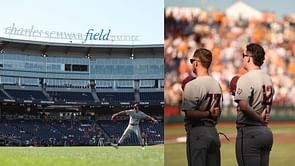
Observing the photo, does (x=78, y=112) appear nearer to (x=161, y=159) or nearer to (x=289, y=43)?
(x=161, y=159)

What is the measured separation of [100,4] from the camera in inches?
318

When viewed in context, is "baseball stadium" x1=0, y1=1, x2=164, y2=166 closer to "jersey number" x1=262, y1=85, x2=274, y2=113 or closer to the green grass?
the green grass

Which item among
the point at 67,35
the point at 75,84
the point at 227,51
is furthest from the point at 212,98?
the point at 75,84

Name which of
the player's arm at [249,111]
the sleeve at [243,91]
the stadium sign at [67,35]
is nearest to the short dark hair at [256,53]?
the sleeve at [243,91]

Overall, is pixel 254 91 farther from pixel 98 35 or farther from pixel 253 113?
pixel 98 35

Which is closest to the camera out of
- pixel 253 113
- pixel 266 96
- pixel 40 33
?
pixel 253 113

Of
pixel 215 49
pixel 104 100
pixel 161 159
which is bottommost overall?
pixel 161 159

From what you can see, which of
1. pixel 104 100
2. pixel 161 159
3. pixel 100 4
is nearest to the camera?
pixel 161 159

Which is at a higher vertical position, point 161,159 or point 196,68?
point 196,68

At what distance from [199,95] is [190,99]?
1.9 inches

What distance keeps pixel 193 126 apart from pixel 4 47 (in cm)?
871

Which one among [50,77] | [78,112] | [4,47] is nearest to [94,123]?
[78,112]

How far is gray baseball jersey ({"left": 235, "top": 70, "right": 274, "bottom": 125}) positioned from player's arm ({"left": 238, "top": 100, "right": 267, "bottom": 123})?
0.09 feet

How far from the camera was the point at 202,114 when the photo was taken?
7.92 ft
